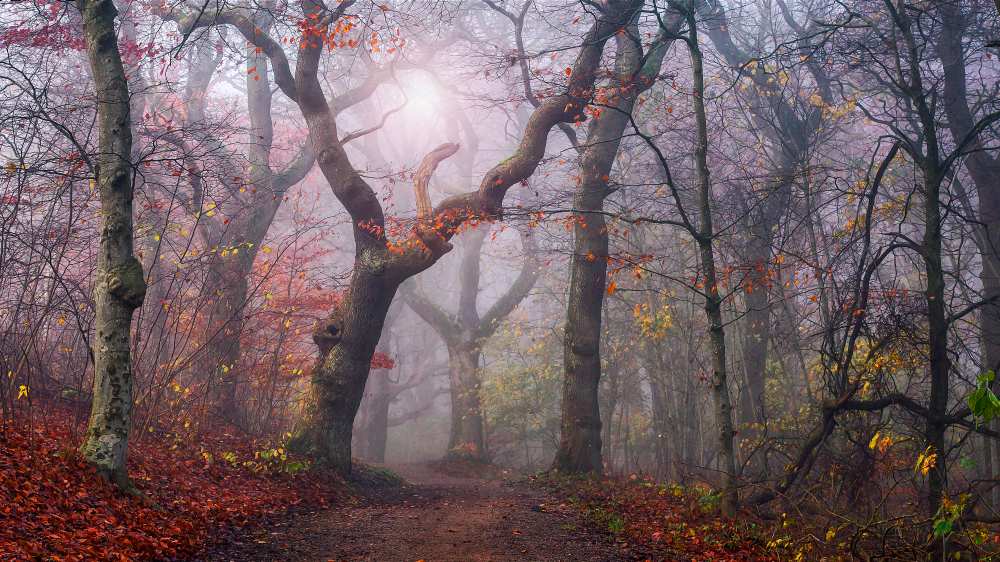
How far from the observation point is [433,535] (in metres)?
6.74

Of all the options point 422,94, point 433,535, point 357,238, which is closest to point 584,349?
point 357,238

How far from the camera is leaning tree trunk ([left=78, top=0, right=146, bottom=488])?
5980mm

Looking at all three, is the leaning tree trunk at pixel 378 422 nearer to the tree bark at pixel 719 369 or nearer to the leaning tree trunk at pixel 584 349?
the leaning tree trunk at pixel 584 349

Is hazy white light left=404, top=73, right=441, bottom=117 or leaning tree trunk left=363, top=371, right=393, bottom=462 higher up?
hazy white light left=404, top=73, right=441, bottom=117

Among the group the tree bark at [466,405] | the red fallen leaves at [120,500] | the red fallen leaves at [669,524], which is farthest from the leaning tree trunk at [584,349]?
the tree bark at [466,405]

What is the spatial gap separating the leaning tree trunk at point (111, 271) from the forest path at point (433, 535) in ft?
4.79

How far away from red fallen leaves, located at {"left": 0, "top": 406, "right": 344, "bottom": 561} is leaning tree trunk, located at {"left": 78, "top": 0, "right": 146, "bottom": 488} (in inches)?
11.5

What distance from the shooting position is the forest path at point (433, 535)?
5.84m

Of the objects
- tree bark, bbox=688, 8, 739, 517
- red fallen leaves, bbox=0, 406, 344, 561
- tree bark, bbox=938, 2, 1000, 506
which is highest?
tree bark, bbox=938, 2, 1000, 506

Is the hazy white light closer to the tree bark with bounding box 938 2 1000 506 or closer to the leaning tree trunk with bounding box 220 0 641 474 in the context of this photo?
the leaning tree trunk with bounding box 220 0 641 474

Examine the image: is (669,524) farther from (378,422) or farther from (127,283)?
(378,422)

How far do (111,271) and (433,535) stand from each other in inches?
153

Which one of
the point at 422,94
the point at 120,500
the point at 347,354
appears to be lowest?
the point at 120,500

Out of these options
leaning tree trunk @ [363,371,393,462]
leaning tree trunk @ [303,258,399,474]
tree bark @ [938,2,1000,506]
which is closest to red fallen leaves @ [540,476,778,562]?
leaning tree trunk @ [303,258,399,474]
